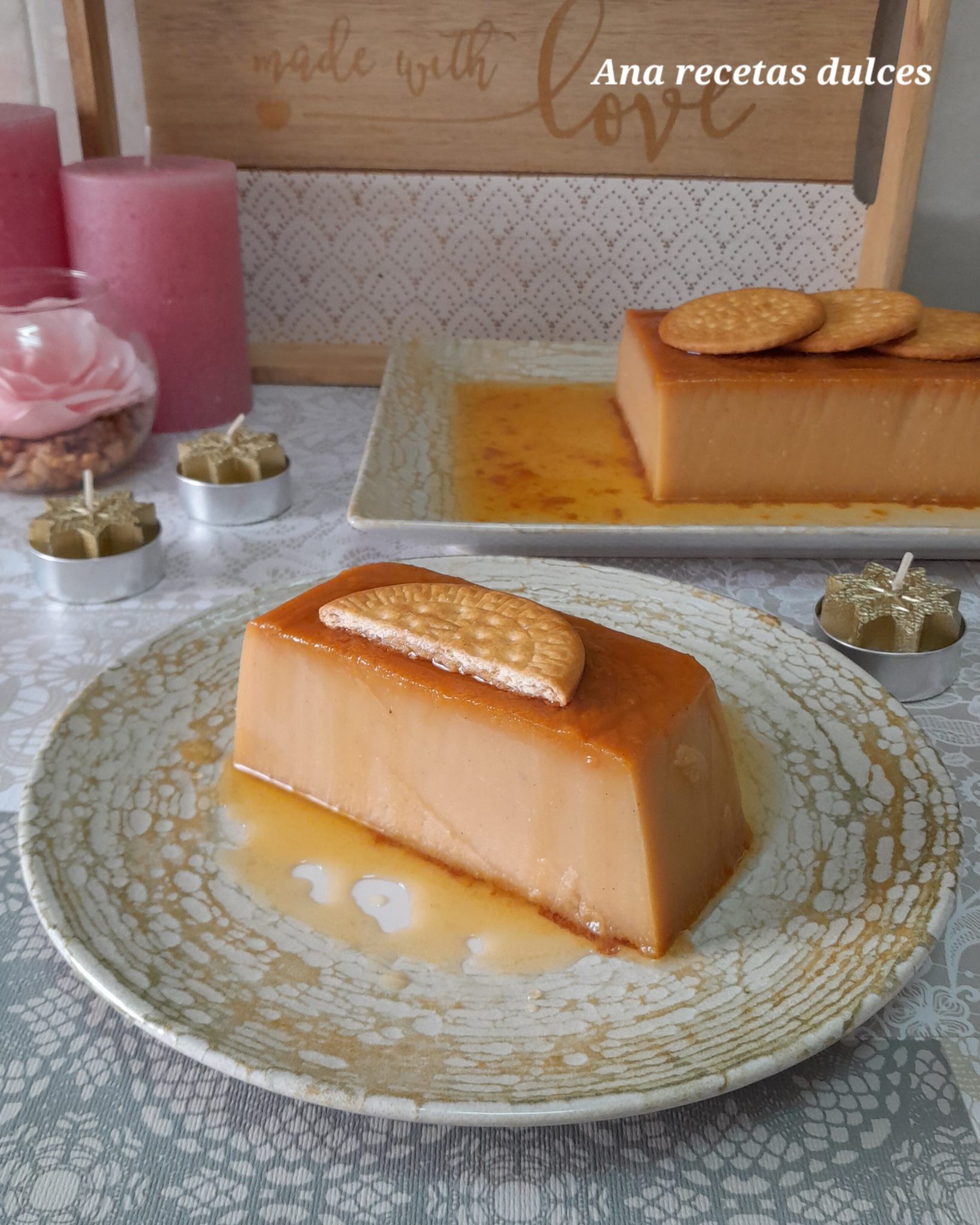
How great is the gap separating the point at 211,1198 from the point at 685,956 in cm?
27

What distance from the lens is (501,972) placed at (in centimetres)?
59

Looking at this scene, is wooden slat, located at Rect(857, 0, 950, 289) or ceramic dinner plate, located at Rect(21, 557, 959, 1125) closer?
ceramic dinner plate, located at Rect(21, 557, 959, 1125)

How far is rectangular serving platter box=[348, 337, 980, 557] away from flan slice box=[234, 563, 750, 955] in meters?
0.26

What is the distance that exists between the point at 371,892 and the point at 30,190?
3.42ft

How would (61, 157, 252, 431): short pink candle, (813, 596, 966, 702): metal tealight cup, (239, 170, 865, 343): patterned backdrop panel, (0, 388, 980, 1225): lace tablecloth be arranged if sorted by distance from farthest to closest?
(239, 170, 865, 343): patterned backdrop panel < (61, 157, 252, 431): short pink candle < (813, 596, 966, 702): metal tealight cup < (0, 388, 980, 1225): lace tablecloth

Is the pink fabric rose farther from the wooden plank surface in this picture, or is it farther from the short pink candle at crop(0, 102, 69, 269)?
the wooden plank surface

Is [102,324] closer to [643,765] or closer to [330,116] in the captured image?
[330,116]

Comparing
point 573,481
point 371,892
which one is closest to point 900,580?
point 573,481

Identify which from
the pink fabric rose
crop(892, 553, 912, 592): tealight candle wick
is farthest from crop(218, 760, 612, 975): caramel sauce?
the pink fabric rose

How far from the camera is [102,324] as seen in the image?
3.76ft

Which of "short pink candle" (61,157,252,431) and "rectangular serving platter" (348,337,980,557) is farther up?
"short pink candle" (61,157,252,431)

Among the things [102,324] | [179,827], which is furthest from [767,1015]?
[102,324]

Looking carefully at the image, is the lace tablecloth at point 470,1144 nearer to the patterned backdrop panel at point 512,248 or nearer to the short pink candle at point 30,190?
the short pink candle at point 30,190

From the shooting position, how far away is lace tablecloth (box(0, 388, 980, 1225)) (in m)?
0.49
